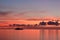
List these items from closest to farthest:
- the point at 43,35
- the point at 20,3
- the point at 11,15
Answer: the point at 20,3 → the point at 11,15 → the point at 43,35

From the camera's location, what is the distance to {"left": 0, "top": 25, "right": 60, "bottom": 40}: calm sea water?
2.78 metres

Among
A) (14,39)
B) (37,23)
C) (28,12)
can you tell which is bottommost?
(14,39)

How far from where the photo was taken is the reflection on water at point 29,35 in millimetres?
2779

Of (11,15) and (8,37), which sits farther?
(8,37)

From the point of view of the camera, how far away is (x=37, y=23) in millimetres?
2172

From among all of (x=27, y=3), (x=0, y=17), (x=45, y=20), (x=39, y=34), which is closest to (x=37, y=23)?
(x=45, y=20)

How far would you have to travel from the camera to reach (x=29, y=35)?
2762 millimetres

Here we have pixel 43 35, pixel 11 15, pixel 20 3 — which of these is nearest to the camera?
pixel 20 3

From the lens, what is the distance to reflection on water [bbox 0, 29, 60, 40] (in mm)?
2779

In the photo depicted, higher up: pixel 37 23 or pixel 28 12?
pixel 28 12

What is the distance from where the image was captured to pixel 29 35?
2.76 meters

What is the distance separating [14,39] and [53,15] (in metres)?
1.08

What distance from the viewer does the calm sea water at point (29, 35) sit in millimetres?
2779

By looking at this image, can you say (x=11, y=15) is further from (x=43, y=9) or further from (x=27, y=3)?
(x=43, y=9)
